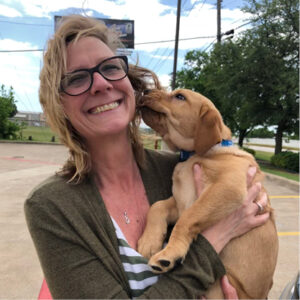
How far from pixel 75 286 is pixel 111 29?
162cm

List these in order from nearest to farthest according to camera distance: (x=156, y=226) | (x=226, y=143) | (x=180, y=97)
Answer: (x=156, y=226) < (x=226, y=143) < (x=180, y=97)

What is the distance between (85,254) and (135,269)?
27cm

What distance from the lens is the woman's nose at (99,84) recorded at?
1676mm

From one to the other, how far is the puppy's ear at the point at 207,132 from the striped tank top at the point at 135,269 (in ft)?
2.70

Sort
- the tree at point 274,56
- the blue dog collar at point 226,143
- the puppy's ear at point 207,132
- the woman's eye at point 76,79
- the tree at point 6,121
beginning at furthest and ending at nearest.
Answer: the tree at point 6,121 < the tree at point 274,56 < the blue dog collar at point 226,143 < the puppy's ear at point 207,132 < the woman's eye at point 76,79

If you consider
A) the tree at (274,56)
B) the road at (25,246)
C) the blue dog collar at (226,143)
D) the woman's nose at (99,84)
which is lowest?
the road at (25,246)

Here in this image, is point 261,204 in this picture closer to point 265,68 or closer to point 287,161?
point 287,161

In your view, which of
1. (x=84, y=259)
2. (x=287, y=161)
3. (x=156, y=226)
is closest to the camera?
(x=84, y=259)

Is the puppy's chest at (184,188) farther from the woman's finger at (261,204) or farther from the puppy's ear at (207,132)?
the woman's finger at (261,204)

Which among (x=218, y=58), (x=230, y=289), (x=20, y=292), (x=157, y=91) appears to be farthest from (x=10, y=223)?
(x=218, y=58)

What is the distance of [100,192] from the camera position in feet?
5.80

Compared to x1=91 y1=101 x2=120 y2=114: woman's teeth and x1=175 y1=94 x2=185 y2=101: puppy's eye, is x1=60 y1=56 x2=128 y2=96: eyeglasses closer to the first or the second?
x1=91 y1=101 x2=120 y2=114: woman's teeth

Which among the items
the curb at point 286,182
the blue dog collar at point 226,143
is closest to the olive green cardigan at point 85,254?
the blue dog collar at point 226,143

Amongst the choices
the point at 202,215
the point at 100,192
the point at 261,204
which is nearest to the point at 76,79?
the point at 100,192
